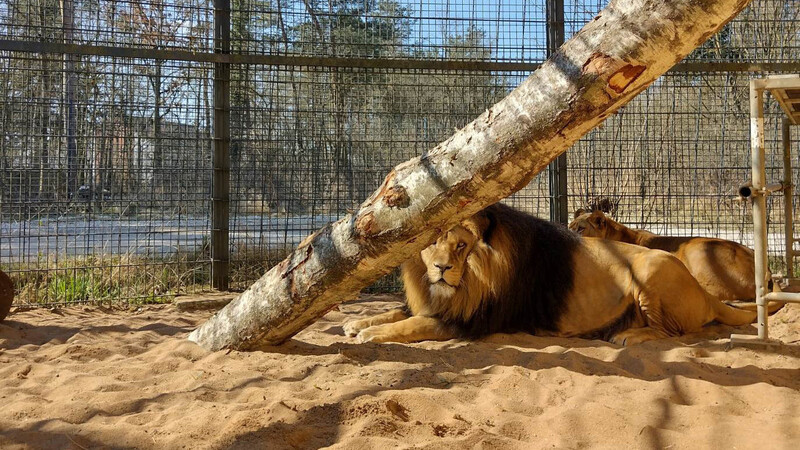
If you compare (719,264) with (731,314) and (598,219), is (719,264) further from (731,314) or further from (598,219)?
(598,219)

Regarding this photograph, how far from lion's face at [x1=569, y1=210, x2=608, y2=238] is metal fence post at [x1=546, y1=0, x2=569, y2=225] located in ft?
1.90

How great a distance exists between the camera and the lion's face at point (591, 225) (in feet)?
24.9

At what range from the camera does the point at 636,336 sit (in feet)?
16.9

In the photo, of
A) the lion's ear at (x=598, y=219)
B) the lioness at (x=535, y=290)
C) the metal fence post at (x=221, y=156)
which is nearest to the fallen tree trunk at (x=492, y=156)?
the lioness at (x=535, y=290)

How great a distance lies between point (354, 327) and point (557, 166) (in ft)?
12.8

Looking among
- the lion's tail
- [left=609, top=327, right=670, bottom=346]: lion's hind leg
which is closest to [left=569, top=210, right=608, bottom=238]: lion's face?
the lion's tail

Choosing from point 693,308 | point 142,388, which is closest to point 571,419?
point 142,388

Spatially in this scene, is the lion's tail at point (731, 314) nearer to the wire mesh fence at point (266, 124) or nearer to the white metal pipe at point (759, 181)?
the white metal pipe at point (759, 181)

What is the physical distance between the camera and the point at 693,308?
540 cm

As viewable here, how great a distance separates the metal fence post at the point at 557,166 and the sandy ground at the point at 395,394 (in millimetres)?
3279

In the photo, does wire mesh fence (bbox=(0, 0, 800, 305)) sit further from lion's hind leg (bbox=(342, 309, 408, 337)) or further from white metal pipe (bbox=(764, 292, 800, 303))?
white metal pipe (bbox=(764, 292, 800, 303))

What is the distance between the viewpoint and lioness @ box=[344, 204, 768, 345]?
516 cm

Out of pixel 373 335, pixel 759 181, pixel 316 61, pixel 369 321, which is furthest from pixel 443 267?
pixel 316 61

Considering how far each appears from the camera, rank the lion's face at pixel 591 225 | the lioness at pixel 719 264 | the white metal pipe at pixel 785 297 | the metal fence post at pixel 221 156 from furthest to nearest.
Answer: the lion's face at pixel 591 225
the metal fence post at pixel 221 156
the lioness at pixel 719 264
the white metal pipe at pixel 785 297
